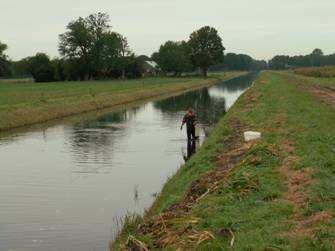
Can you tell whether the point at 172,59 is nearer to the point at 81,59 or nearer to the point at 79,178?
the point at 81,59

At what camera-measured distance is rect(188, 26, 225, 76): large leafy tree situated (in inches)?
6053

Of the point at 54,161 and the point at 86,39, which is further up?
the point at 86,39

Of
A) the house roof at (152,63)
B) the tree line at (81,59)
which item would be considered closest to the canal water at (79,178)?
the tree line at (81,59)

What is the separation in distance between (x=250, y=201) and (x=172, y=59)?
126480 mm

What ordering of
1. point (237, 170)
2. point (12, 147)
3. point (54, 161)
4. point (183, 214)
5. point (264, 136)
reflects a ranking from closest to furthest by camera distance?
point (183, 214) → point (237, 170) → point (264, 136) → point (54, 161) → point (12, 147)

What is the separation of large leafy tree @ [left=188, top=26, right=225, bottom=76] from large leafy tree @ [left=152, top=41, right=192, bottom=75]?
31.8 ft

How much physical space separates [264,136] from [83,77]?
9761 centimetres

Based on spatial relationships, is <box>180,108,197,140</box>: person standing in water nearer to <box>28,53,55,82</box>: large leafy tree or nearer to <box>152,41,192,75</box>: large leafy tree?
<box>28,53,55,82</box>: large leafy tree

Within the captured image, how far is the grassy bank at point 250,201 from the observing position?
379 inches

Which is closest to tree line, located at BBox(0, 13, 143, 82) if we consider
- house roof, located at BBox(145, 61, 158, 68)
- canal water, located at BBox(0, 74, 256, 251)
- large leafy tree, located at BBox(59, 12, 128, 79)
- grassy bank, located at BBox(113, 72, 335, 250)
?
large leafy tree, located at BBox(59, 12, 128, 79)

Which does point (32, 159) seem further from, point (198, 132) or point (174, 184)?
point (198, 132)

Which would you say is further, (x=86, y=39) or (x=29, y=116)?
(x=86, y=39)

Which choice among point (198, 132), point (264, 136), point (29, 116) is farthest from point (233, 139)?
point (29, 116)

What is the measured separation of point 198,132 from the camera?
1264 inches
